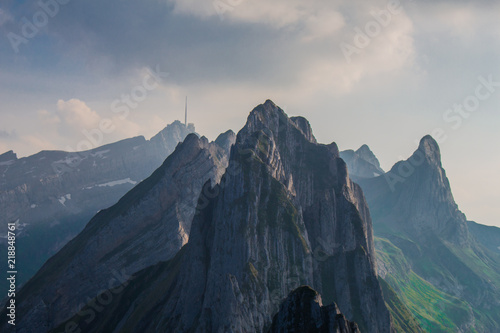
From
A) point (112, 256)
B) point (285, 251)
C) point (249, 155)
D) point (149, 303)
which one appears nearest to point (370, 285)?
point (285, 251)

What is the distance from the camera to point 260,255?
10750 cm

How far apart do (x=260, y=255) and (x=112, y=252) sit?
97721mm

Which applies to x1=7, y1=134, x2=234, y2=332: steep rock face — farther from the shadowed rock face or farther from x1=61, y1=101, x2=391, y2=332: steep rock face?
the shadowed rock face

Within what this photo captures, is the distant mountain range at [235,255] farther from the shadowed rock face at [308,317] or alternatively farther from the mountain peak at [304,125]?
the shadowed rock face at [308,317]

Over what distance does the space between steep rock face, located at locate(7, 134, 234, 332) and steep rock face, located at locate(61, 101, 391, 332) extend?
878 inches

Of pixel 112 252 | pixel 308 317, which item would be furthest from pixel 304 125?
pixel 308 317

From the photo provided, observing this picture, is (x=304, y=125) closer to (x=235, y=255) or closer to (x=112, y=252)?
(x=235, y=255)

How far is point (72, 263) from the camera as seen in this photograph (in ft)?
557

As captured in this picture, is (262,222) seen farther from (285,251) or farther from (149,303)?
(149,303)

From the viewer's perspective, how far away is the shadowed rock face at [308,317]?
3944 cm

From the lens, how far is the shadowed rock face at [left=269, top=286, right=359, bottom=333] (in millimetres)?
39438

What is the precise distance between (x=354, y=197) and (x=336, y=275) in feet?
131

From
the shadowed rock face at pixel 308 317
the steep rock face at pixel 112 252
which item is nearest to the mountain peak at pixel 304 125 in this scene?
the steep rock face at pixel 112 252

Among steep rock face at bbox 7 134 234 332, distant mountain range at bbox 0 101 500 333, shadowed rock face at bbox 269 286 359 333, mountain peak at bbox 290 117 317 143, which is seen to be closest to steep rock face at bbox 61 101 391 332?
distant mountain range at bbox 0 101 500 333
